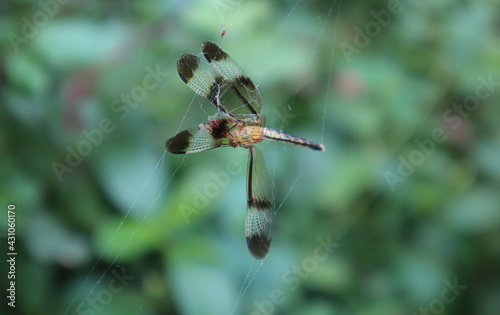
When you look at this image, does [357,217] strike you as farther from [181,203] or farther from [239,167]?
[181,203]

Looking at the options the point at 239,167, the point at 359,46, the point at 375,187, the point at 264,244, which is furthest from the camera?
the point at 359,46

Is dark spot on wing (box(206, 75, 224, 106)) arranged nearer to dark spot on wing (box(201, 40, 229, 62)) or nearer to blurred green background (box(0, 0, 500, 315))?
dark spot on wing (box(201, 40, 229, 62))

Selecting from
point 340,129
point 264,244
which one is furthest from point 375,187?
point 264,244

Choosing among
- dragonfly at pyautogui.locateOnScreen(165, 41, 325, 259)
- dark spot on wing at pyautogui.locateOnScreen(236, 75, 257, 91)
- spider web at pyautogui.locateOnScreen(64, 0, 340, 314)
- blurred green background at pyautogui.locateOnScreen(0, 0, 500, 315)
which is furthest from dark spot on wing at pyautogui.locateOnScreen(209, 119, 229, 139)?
spider web at pyautogui.locateOnScreen(64, 0, 340, 314)

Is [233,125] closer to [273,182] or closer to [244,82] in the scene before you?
[244,82]

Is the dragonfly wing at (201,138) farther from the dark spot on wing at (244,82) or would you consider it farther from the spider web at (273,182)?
the spider web at (273,182)

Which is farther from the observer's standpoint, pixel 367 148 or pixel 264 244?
pixel 367 148
